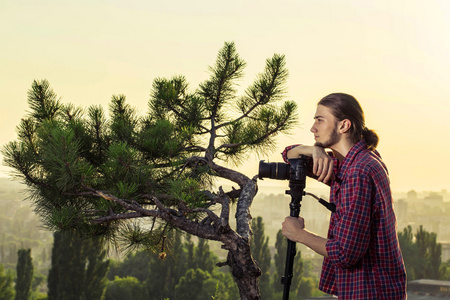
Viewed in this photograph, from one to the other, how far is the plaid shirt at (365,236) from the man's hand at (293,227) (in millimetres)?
128

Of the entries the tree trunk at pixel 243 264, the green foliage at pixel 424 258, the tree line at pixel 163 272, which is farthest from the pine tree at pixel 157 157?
the green foliage at pixel 424 258

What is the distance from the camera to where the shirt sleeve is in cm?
137

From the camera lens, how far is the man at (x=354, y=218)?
4.55 feet

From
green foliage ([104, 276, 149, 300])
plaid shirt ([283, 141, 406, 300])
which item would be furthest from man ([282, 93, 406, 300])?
green foliage ([104, 276, 149, 300])

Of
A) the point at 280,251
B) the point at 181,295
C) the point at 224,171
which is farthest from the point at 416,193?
the point at 224,171

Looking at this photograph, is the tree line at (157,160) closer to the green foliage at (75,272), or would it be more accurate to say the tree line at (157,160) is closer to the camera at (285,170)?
the camera at (285,170)

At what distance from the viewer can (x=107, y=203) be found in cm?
299

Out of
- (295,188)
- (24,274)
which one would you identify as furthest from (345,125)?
(24,274)

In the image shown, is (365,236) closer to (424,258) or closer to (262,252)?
(262,252)

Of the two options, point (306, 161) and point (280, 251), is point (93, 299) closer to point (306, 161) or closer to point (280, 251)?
point (280, 251)

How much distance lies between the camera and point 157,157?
11.2 feet

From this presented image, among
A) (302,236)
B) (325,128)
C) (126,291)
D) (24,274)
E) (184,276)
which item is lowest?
(126,291)

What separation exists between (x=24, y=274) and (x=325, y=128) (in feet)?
67.8

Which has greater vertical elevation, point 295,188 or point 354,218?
point 295,188
